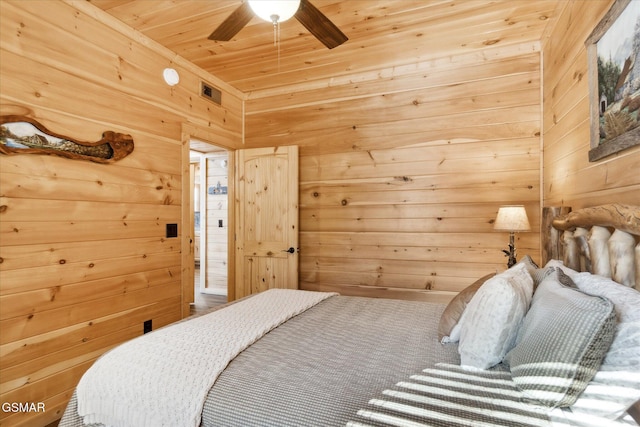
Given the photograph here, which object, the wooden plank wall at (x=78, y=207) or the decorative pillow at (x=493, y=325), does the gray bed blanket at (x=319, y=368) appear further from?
the wooden plank wall at (x=78, y=207)

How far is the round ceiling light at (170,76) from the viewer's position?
3003mm

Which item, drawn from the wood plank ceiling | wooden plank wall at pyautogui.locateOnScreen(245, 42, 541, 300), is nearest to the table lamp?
wooden plank wall at pyautogui.locateOnScreen(245, 42, 541, 300)

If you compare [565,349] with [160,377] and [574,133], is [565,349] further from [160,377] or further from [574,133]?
[574,133]

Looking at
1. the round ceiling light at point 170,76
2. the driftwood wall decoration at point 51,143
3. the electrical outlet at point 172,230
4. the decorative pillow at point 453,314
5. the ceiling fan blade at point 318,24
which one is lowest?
the decorative pillow at point 453,314

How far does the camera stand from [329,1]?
7.85 ft

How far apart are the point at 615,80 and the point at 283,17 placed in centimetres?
164

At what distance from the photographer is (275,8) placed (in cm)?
178

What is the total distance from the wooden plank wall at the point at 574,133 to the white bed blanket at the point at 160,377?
1.81 m

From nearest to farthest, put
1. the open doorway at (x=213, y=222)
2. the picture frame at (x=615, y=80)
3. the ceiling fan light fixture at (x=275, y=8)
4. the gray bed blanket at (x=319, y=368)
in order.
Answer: the gray bed blanket at (x=319, y=368) < the picture frame at (x=615, y=80) < the ceiling fan light fixture at (x=275, y=8) < the open doorway at (x=213, y=222)

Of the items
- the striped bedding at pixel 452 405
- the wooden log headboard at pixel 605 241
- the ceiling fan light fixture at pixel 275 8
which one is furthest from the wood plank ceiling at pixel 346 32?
the striped bedding at pixel 452 405

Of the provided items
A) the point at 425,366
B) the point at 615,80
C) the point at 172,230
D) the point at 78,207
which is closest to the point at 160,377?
the point at 425,366

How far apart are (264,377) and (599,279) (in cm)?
133

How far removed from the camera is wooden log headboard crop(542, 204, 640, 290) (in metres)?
1.30

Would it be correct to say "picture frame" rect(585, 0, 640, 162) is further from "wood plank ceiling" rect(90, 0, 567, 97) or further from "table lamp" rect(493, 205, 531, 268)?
"wood plank ceiling" rect(90, 0, 567, 97)
